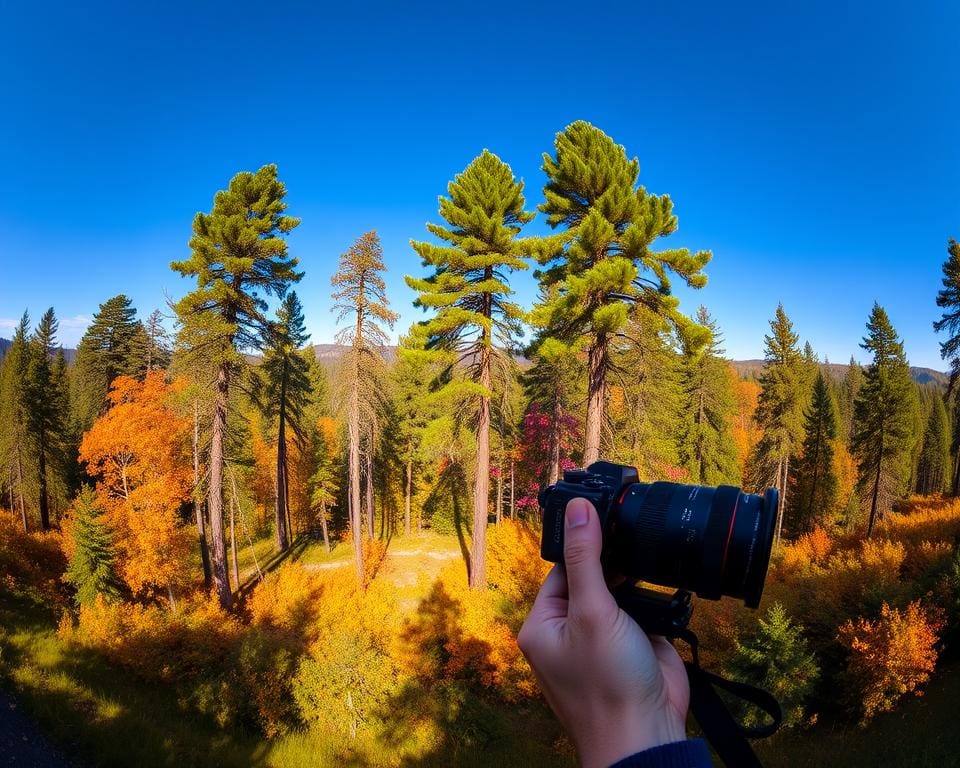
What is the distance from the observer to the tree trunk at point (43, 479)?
2389 cm

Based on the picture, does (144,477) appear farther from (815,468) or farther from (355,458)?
(815,468)

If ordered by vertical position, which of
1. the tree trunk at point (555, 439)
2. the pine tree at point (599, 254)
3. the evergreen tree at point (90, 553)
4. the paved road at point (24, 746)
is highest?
the pine tree at point (599, 254)

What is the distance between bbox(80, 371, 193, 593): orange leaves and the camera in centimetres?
1358

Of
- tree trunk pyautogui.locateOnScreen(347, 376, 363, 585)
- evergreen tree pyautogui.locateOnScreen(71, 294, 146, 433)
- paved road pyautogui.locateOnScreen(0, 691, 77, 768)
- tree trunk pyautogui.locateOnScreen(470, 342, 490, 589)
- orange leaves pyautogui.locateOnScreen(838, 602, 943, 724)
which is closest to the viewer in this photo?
paved road pyautogui.locateOnScreen(0, 691, 77, 768)

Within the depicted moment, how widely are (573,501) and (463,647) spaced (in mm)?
12943

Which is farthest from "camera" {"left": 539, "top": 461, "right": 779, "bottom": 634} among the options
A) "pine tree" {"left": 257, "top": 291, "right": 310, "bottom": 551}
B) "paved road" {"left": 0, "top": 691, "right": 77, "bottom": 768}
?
"pine tree" {"left": 257, "top": 291, "right": 310, "bottom": 551}

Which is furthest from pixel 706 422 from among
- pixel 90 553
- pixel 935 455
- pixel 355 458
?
pixel 935 455

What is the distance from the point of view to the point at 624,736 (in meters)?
1.55

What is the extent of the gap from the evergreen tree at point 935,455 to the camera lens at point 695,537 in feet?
208

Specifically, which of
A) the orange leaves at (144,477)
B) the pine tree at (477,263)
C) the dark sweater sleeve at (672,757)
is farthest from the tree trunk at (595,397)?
the orange leaves at (144,477)

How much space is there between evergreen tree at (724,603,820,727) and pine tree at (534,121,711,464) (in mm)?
5215

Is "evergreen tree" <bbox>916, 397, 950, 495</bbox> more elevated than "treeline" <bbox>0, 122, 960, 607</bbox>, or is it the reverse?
"treeline" <bbox>0, 122, 960, 607</bbox>

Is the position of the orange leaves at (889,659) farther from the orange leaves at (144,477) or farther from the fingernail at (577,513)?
the orange leaves at (144,477)

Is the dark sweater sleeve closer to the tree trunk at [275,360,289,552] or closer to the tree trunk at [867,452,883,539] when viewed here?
the tree trunk at [275,360,289,552]
